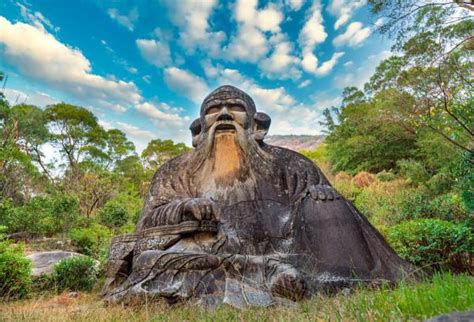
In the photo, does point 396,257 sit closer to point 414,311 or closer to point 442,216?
point 414,311

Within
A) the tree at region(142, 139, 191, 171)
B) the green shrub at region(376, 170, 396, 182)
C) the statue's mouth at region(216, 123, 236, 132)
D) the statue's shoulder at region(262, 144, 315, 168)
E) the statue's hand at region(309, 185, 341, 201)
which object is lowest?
the statue's hand at region(309, 185, 341, 201)

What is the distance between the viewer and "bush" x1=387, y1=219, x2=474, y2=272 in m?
5.01

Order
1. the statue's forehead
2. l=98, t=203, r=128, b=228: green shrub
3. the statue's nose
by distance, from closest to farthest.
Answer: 1. the statue's nose
2. the statue's forehead
3. l=98, t=203, r=128, b=228: green shrub

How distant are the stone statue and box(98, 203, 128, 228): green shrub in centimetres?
826

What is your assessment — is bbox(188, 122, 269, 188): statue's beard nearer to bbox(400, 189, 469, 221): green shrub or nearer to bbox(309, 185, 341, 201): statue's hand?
bbox(309, 185, 341, 201): statue's hand

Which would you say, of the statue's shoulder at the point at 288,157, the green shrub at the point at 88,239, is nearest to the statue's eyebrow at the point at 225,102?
the statue's shoulder at the point at 288,157

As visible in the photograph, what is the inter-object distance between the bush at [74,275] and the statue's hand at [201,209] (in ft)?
9.99

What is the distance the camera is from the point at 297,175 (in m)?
4.38

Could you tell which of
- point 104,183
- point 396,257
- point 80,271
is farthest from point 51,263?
point 104,183

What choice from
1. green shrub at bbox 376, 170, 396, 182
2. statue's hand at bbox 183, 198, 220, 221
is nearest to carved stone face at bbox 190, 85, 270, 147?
statue's hand at bbox 183, 198, 220, 221

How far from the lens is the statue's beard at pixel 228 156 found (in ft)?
14.3

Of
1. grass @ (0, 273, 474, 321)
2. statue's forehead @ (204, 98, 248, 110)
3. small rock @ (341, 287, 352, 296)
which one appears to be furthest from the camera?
statue's forehead @ (204, 98, 248, 110)

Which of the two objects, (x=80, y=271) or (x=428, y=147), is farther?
(x=428, y=147)

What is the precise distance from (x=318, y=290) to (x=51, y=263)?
5624mm
